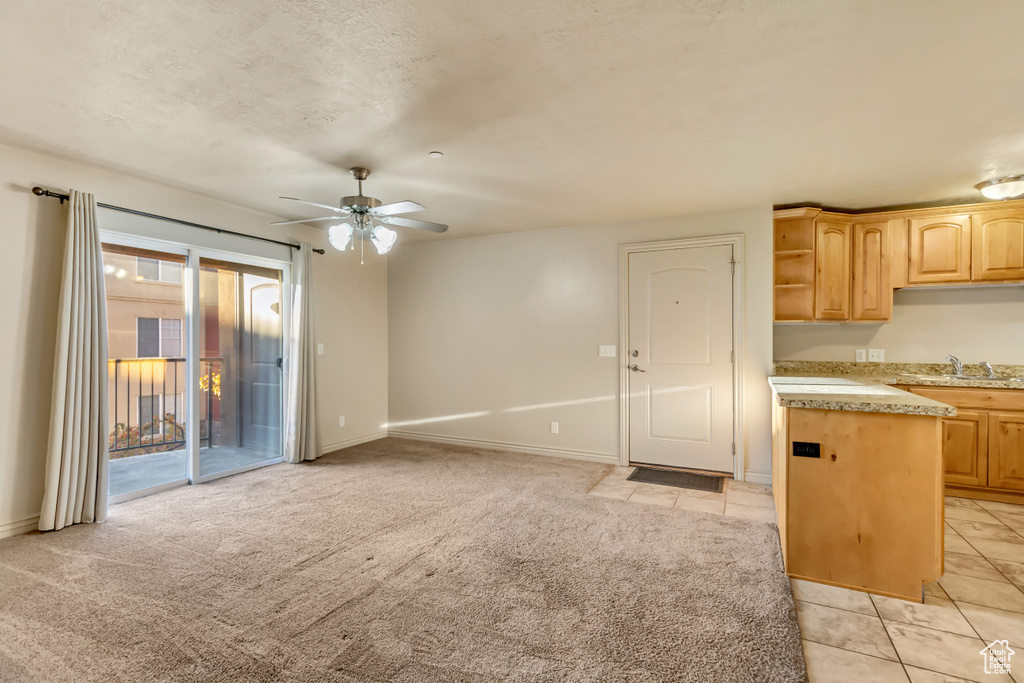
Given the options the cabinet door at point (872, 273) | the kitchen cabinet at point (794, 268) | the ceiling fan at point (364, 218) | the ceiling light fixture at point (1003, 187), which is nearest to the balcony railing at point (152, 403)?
the ceiling fan at point (364, 218)

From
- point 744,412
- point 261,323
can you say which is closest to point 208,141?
point 261,323

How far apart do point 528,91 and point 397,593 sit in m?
2.52

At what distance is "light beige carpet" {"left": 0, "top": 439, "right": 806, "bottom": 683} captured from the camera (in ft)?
5.96

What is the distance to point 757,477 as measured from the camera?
13.6ft

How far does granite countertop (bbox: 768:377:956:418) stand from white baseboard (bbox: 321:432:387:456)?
438 centimetres

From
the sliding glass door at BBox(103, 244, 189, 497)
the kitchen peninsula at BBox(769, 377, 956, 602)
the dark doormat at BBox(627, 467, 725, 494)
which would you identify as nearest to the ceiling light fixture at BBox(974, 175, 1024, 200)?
the kitchen peninsula at BBox(769, 377, 956, 602)

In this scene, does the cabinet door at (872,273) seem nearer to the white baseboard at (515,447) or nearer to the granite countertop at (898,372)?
the granite countertop at (898,372)

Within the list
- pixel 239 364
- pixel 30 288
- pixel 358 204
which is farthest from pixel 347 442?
pixel 358 204

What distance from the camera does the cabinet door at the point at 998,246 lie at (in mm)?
3748

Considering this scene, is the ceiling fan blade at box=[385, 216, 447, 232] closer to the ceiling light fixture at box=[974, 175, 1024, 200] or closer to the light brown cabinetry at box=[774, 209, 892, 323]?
the light brown cabinetry at box=[774, 209, 892, 323]

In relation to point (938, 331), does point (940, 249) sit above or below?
above

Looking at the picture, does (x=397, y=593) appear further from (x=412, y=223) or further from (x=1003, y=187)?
(x=1003, y=187)

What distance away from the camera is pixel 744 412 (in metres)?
4.23

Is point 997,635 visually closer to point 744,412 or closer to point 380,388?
point 744,412
